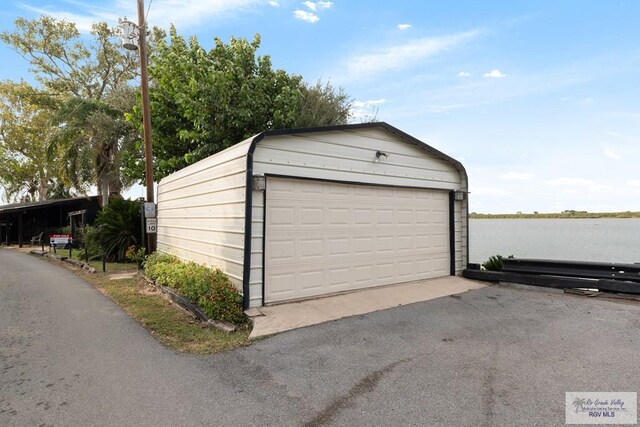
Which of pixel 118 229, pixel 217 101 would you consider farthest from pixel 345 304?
pixel 217 101

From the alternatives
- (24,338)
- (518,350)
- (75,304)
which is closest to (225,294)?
(24,338)

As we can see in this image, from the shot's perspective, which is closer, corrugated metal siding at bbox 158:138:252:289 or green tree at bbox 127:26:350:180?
corrugated metal siding at bbox 158:138:252:289

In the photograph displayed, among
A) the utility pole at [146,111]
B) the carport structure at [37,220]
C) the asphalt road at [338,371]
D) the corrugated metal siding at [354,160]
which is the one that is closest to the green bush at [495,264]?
the corrugated metal siding at [354,160]

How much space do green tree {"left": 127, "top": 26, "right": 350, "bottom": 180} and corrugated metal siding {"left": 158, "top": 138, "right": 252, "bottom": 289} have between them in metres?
4.03

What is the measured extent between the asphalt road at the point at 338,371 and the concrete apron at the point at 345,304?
32 cm

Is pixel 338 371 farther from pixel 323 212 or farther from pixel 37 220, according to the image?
pixel 37 220

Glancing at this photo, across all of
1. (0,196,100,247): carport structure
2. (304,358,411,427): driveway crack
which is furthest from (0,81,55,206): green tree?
(304,358,411,427): driveway crack

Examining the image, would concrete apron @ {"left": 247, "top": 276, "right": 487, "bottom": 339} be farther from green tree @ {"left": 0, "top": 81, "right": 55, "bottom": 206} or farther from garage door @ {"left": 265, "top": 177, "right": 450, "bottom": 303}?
green tree @ {"left": 0, "top": 81, "right": 55, "bottom": 206}

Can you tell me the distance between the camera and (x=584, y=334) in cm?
480

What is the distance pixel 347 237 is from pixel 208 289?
2.78 meters

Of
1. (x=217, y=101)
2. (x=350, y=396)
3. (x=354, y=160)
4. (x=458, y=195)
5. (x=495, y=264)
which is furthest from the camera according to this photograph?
(x=217, y=101)

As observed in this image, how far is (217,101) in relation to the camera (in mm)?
13266

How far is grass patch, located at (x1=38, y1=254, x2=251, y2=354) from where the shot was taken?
4.57 m

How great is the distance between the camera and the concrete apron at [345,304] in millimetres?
5309
